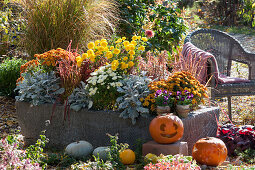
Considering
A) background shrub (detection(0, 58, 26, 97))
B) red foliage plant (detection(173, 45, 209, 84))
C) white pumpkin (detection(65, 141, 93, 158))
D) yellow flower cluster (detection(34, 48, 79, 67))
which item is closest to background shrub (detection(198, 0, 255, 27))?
red foliage plant (detection(173, 45, 209, 84))

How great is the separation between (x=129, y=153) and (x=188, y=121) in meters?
0.66

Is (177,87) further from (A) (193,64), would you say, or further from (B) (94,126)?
(B) (94,126)

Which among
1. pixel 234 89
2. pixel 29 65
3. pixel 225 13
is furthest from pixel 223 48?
pixel 225 13

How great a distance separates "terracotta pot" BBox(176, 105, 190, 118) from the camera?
3.21m

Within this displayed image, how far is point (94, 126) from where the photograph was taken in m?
3.53

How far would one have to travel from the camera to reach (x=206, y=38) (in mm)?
5305

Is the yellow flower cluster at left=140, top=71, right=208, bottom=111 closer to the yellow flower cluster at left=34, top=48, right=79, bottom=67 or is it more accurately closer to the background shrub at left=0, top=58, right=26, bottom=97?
the yellow flower cluster at left=34, top=48, right=79, bottom=67

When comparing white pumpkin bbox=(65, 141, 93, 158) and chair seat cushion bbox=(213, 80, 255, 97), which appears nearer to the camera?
white pumpkin bbox=(65, 141, 93, 158)

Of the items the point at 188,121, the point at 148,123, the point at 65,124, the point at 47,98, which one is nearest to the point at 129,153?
the point at 148,123

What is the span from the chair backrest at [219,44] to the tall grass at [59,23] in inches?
57.1

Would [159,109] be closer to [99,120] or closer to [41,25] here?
[99,120]

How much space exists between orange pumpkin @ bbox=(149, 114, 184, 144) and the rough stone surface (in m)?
0.04

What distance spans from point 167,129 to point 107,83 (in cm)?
82

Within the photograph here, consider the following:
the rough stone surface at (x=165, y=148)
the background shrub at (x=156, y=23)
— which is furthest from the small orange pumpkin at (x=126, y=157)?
the background shrub at (x=156, y=23)
